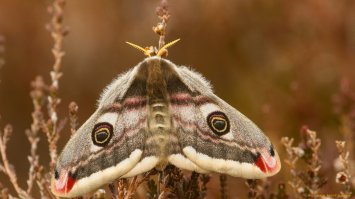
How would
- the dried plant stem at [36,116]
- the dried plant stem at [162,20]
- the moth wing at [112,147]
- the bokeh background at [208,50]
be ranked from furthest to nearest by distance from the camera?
the bokeh background at [208,50], the dried plant stem at [36,116], the dried plant stem at [162,20], the moth wing at [112,147]

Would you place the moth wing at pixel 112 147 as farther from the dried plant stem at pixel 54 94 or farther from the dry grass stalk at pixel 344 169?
the dry grass stalk at pixel 344 169

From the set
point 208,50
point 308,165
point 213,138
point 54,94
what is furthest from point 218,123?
point 208,50

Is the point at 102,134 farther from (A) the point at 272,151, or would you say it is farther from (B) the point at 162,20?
(A) the point at 272,151

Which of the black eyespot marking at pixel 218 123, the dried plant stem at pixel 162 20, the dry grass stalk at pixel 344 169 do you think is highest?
the dried plant stem at pixel 162 20

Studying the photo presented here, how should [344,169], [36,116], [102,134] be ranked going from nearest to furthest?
[344,169]
[102,134]
[36,116]

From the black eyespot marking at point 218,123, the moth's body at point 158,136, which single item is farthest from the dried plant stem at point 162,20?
the black eyespot marking at point 218,123

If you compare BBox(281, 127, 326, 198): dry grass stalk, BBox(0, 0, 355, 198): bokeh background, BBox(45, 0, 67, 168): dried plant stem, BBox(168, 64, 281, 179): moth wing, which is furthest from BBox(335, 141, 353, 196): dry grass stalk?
BBox(0, 0, 355, 198): bokeh background

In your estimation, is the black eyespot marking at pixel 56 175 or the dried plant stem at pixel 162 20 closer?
the black eyespot marking at pixel 56 175

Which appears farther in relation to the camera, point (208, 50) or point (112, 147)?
point (208, 50)

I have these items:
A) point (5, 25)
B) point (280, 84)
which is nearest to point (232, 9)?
point (280, 84)
